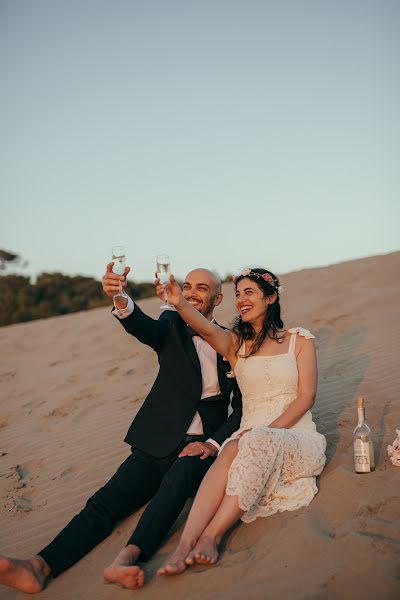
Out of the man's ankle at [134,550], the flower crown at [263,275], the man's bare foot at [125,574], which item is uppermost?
the flower crown at [263,275]

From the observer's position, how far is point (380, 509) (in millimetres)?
3674

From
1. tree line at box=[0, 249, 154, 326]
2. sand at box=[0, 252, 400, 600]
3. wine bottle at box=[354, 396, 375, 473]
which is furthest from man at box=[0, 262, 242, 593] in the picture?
tree line at box=[0, 249, 154, 326]

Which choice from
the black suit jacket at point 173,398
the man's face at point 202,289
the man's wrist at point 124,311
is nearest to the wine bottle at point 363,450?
the black suit jacket at point 173,398

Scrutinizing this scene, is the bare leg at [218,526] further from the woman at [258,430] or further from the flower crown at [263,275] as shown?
the flower crown at [263,275]

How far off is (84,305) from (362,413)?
19.7 metres

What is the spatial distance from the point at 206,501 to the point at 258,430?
20.4 inches

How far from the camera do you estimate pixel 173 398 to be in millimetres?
4578

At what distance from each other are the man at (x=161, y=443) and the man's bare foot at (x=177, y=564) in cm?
27

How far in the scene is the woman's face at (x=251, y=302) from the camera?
477 cm

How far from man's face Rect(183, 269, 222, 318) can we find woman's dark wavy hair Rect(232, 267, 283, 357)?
0.20m

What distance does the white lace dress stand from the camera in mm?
3812

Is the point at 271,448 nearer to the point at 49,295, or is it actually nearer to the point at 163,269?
the point at 163,269

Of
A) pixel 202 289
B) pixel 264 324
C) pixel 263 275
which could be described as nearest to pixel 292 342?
pixel 264 324

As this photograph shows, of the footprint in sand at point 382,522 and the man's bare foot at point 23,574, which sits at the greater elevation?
the footprint in sand at point 382,522
